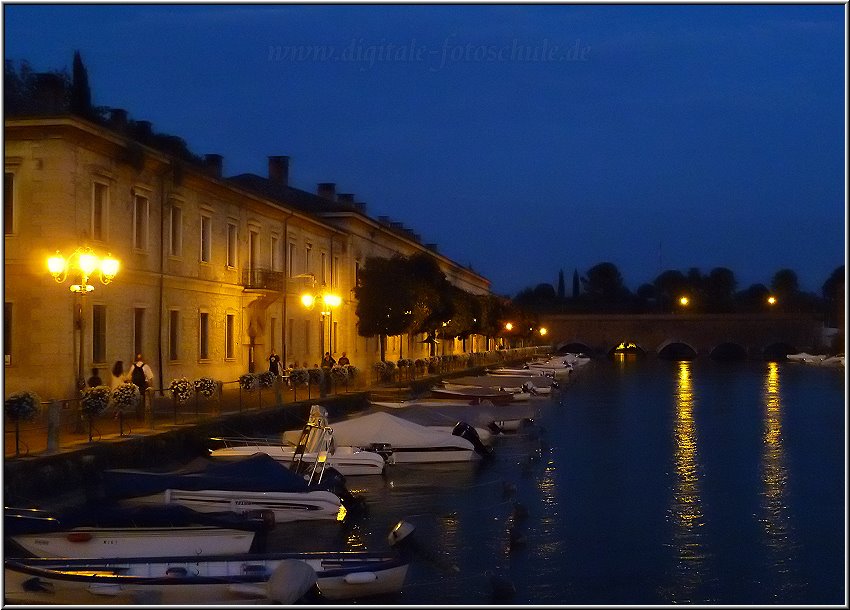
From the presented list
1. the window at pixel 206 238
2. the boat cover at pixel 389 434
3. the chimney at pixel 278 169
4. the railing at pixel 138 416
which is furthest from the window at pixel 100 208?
the chimney at pixel 278 169

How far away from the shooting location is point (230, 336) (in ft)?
113

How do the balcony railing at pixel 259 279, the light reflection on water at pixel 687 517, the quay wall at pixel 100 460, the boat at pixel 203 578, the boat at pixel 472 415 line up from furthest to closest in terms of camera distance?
the balcony railing at pixel 259 279
the boat at pixel 472 415
the quay wall at pixel 100 460
the light reflection on water at pixel 687 517
the boat at pixel 203 578

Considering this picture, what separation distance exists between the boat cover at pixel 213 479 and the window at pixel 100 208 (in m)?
11.4

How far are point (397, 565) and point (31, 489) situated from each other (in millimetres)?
6535

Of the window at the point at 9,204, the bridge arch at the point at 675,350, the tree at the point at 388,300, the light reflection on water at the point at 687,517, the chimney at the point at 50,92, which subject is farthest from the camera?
the bridge arch at the point at 675,350

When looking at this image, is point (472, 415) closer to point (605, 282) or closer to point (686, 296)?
point (686, 296)

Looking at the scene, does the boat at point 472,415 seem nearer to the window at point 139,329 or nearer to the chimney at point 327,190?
the window at point 139,329

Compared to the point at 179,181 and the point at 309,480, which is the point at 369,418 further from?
the point at 179,181

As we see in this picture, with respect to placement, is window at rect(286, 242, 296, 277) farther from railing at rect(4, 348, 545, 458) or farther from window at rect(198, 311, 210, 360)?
window at rect(198, 311, 210, 360)

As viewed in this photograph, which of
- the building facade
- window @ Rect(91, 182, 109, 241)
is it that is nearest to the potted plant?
the building facade

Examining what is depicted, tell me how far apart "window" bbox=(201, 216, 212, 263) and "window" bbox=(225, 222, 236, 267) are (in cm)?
184

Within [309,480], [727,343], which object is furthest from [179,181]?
[727,343]

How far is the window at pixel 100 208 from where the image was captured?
25.5 m

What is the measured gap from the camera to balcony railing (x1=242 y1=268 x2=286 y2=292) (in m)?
35.6
